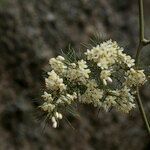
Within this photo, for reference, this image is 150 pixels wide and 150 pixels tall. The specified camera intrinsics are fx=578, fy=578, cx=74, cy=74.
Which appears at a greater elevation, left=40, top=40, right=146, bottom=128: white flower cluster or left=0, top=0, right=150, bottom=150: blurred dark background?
left=0, top=0, right=150, bottom=150: blurred dark background

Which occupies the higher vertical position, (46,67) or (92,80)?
(46,67)

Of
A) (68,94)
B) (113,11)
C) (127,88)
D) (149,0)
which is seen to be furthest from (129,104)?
(149,0)

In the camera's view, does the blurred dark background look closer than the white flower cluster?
No

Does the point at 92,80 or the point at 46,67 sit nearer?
the point at 92,80

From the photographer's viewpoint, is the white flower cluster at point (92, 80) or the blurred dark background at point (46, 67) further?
the blurred dark background at point (46, 67)
